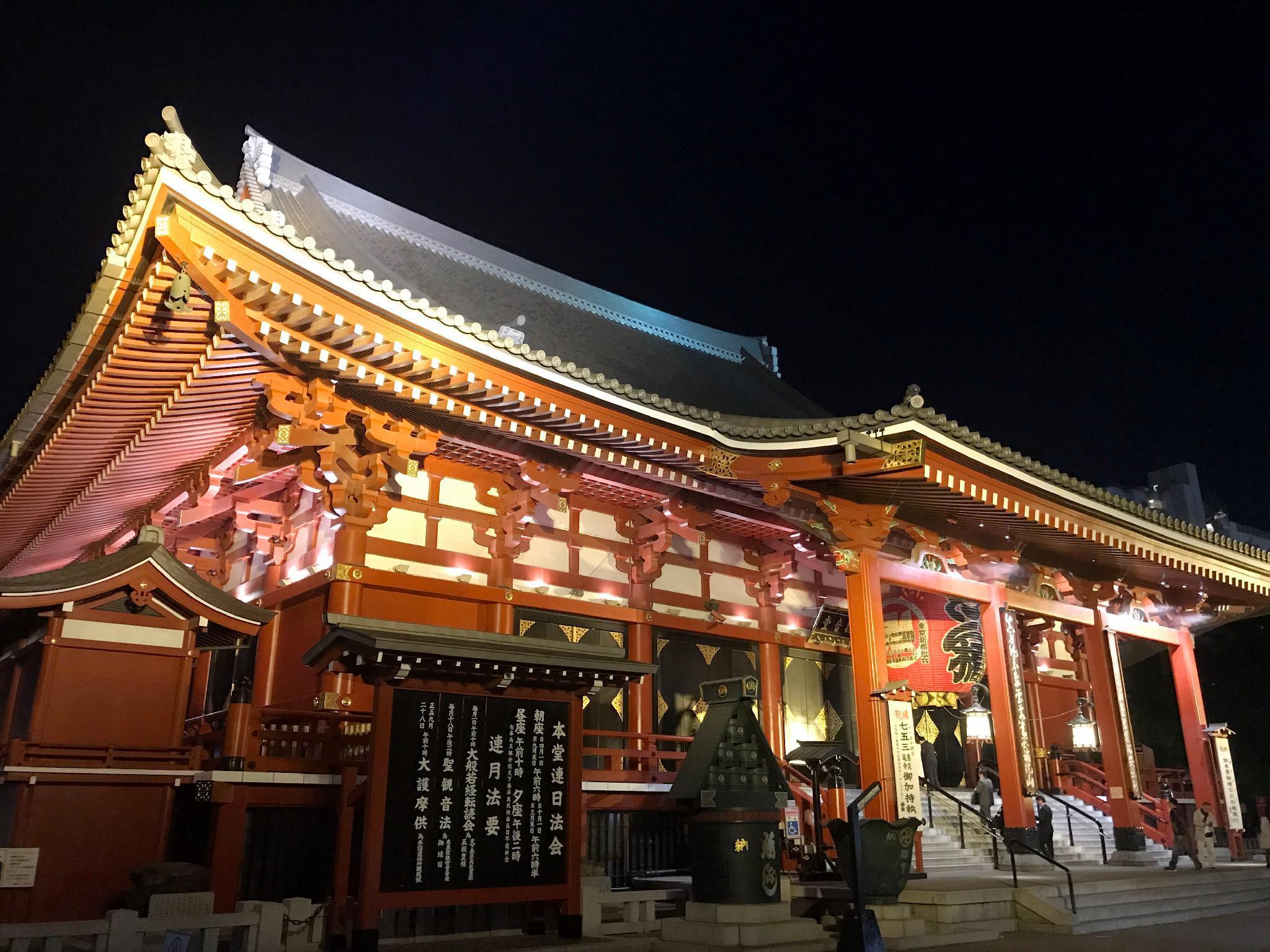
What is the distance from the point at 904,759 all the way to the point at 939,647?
3393 millimetres

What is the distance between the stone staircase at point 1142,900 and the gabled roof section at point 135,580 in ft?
33.4

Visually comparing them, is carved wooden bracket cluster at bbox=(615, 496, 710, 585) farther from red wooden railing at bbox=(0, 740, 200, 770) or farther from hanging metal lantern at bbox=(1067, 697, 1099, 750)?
hanging metal lantern at bbox=(1067, 697, 1099, 750)

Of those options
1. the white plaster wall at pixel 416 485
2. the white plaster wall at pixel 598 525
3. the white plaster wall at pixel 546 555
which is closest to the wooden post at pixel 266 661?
the white plaster wall at pixel 416 485

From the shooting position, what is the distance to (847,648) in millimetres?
17812

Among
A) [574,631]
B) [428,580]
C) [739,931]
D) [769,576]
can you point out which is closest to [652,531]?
[574,631]

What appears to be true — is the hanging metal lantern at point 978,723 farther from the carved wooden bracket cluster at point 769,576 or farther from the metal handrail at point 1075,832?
the carved wooden bracket cluster at point 769,576

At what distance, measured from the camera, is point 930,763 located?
19.7m

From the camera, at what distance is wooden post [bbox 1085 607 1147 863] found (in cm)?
1695

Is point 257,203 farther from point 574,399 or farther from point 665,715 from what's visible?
point 665,715

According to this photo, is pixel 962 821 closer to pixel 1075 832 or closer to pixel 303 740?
pixel 1075 832

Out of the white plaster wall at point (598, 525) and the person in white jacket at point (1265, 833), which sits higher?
the white plaster wall at point (598, 525)

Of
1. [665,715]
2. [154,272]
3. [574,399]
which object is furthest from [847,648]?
[154,272]

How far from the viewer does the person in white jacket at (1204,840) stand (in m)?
16.5

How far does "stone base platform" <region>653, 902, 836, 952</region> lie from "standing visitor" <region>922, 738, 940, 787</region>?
1024 cm
